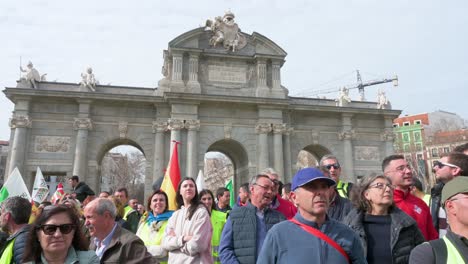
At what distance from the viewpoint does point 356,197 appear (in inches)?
178

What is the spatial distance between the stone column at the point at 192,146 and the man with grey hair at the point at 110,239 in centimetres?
1883

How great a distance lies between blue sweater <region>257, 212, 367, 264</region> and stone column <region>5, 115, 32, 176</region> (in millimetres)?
23291

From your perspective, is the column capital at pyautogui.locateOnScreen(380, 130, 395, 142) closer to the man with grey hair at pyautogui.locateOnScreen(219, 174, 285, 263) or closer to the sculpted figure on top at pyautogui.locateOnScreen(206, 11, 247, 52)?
the sculpted figure on top at pyautogui.locateOnScreen(206, 11, 247, 52)

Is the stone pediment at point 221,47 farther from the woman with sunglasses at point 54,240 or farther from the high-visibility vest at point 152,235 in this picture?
the woman with sunglasses at point 54,240

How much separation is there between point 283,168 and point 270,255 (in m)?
22.5

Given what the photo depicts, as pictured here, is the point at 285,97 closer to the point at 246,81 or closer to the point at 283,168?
the point at 246,81

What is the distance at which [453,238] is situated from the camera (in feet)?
8.77

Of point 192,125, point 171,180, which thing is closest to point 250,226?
point 171,180

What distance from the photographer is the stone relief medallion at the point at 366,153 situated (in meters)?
28.2

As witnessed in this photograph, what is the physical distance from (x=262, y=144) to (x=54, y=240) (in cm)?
2208

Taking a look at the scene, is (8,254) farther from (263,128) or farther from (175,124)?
(263,128)

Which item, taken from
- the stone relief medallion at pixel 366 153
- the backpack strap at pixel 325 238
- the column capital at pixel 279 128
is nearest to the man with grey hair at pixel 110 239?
the backpack strap at pixel 325 238

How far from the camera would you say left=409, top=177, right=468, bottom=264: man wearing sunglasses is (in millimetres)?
2564

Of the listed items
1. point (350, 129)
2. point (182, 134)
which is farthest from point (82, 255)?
point (350, 129)
